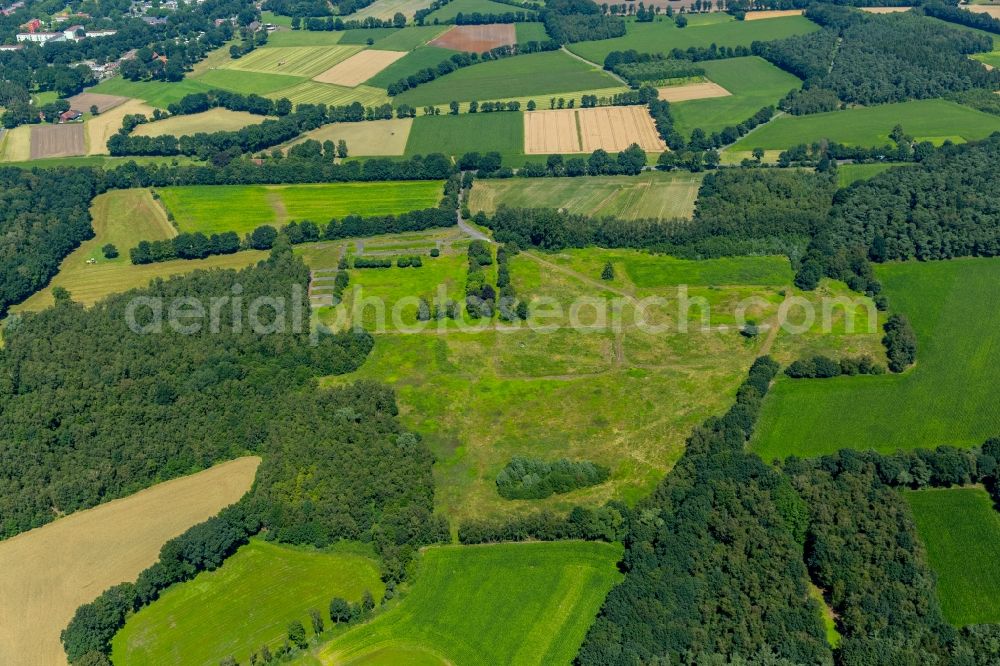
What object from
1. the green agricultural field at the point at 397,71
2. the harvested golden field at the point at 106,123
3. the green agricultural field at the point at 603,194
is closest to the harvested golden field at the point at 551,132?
the green agricultural field at the point at 603,194

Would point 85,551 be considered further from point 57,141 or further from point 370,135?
→ point 57,141

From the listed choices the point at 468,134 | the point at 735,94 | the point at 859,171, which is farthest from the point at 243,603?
the point at 735,94

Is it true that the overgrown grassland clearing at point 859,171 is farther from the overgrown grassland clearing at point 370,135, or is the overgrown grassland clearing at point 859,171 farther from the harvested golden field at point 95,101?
the harvested golden field at point 95,101

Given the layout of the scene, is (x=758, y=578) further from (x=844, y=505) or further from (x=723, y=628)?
(x=844, y=505)

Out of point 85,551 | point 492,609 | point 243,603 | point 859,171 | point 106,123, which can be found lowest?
point 243,603

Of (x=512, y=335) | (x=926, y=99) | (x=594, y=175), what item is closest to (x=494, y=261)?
(x=512, y=335)

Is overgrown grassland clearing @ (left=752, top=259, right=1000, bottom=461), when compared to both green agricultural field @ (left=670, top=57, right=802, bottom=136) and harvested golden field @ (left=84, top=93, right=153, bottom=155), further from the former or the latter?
harvested golden field @ (left=84, top=93, right=153, bottom=155)
